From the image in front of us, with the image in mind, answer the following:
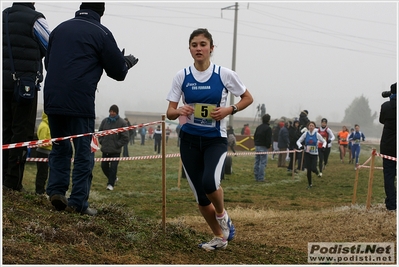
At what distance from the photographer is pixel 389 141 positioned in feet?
34.2

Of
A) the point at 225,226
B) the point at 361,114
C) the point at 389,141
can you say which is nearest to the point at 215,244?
the point at 225,226

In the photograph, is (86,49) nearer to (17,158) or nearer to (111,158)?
(17,158)

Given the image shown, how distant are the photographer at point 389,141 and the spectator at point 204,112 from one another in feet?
16.0

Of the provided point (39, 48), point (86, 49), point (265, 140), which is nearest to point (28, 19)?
point (39, 48)

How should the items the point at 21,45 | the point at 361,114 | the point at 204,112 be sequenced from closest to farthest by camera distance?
the point at 204,112
the point at 21,45
the point at 361,114

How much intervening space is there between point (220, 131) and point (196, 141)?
0.27 m

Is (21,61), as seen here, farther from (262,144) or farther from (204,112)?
(262,144)

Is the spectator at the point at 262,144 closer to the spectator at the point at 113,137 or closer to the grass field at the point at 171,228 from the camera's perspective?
the grass field at the point at 171,228

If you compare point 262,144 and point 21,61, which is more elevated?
point 21,61

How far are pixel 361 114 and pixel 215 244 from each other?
177362 mm

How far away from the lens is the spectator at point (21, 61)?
22.8 feet

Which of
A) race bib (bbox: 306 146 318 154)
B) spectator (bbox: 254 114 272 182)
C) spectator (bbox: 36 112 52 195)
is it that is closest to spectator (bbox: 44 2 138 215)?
spectator (bbox: 36 112 52 195)

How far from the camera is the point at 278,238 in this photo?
8.19 metres

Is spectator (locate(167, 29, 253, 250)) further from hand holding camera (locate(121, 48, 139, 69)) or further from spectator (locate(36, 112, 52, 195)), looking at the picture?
spectator (locate(36, 112, 52, 195))
